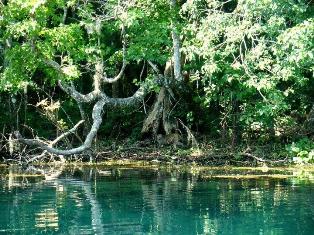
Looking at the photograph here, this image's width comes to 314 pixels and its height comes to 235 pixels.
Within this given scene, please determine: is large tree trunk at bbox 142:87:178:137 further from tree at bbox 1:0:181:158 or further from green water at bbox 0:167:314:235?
green water at bbox 0:167:314:235

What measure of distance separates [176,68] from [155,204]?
29.3ft

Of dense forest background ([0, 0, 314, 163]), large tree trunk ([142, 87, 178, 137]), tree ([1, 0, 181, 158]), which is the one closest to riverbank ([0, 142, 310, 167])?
dense forest background ([0, 0, 314, 163])

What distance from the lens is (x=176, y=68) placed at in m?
19.5

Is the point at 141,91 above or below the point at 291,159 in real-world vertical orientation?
above

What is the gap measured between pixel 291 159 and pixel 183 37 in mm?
5009

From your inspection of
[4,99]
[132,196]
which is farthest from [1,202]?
[4,99]

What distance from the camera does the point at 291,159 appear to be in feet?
58.1

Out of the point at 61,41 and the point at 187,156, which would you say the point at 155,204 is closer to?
the point at 61,41

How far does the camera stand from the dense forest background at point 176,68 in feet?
51.3

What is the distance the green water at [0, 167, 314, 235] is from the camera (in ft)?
30.2

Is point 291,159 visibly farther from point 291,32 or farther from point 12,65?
point 12,65

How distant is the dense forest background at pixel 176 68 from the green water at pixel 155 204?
118 inches

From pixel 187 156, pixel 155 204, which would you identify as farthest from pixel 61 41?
pixel 155 204

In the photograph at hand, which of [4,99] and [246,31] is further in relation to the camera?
[4,99]
